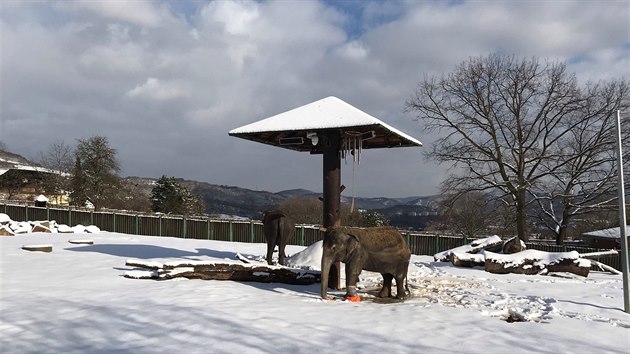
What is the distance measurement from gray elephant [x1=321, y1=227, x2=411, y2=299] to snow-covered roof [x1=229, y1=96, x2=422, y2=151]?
223cm

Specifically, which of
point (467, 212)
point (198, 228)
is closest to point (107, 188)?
point (198, 228)

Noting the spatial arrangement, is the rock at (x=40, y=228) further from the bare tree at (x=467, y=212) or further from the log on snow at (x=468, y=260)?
the bare tree at (x=467, y=212)

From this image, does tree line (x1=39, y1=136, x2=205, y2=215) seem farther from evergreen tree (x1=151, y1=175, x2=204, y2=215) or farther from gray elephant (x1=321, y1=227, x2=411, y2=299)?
gray elephant (x1=321, y1=227, x2=411, y2=299)

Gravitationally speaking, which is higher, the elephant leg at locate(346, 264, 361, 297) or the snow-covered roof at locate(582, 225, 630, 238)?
the elephant leg at locate(346, 264, 361, 297)

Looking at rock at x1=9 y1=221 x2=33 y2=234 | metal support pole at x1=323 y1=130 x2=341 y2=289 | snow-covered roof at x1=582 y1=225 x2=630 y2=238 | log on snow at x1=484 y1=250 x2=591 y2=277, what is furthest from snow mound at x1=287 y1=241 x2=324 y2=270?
snow-covered roof at x1=582 y1=225 x2=630 y2=238

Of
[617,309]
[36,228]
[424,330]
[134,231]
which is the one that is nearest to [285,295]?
[424,330]

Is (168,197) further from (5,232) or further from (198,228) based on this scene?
(5,232)

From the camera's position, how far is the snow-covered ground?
486 centimetres

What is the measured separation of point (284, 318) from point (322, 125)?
172 inches

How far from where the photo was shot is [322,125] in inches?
363

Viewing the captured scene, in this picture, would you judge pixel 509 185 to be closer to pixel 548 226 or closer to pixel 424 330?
pixel 548 226

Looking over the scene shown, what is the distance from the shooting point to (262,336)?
16.7 feet

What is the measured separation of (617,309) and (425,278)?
416 centimetres

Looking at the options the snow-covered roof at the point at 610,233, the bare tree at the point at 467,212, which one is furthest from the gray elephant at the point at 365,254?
the snow-covered roof at the point at 610,233
